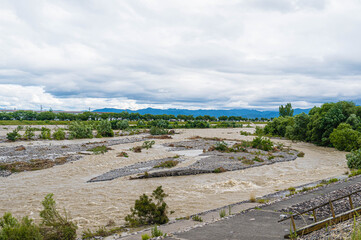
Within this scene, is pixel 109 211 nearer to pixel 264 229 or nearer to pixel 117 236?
pixel 117 236

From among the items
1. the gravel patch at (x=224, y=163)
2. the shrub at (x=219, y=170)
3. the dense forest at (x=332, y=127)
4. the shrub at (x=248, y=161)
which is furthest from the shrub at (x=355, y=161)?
the dense forest at (x=332, y=127)

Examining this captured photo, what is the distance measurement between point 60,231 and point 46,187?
12746mm

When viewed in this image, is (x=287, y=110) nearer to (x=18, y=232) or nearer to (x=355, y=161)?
(x=355, y=161)

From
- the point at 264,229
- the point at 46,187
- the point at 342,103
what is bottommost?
the point at 46,187

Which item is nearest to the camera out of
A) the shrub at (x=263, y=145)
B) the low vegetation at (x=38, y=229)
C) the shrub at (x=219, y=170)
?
the low vegetation at (x=38, y=229)

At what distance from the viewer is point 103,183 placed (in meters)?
23.9

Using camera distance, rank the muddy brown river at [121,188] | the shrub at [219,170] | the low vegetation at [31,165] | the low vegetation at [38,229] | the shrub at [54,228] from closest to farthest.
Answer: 1. the low vegetation at [38,229]
2. the shrub at [54,228]
3. the muddy brown river at [121,188]
4. the shrub at [219,170]
5. the low vegetation at [31,165]

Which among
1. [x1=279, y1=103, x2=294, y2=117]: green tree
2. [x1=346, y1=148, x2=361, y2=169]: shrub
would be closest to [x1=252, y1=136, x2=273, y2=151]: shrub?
[x1=346, y1=148, x2=361, y2=169]: shrub

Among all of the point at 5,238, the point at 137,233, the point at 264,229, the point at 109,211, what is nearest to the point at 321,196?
the point at 264,229

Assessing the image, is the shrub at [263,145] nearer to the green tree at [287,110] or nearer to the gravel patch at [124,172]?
the gravel patch at [124,172]

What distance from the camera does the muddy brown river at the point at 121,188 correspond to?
55.6 ft

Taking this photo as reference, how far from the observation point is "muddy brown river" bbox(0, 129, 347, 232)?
16.9 meters

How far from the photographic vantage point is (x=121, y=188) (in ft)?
72.6

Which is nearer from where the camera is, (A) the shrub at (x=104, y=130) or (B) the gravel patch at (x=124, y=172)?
(B) the gravel patch at (x=124, y=172)
